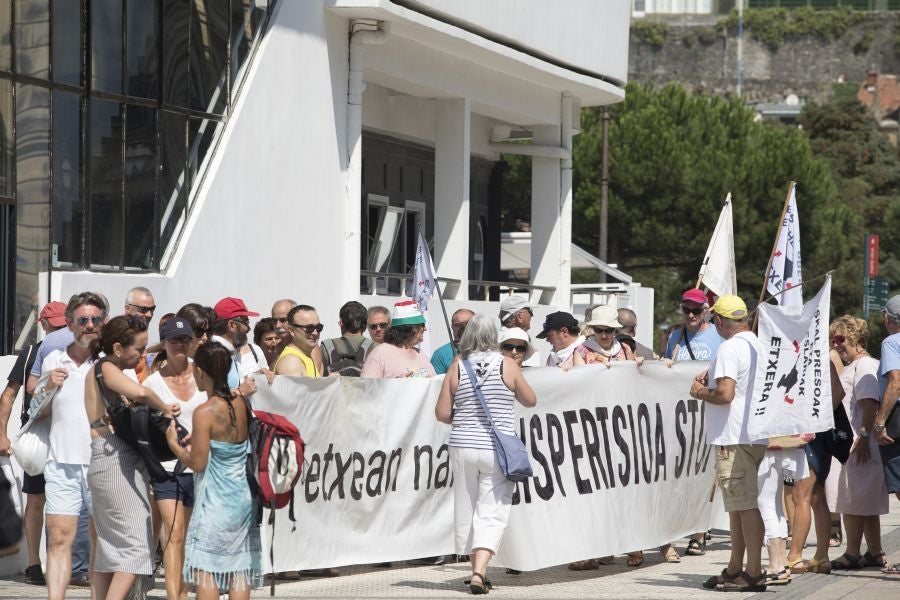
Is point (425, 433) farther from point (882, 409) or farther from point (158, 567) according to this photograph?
point (882, 409)

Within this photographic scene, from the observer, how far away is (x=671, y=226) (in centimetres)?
4838

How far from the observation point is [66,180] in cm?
1348

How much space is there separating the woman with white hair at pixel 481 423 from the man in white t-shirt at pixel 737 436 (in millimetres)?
1206

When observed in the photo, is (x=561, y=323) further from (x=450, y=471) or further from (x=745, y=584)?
(x=745, y=584)

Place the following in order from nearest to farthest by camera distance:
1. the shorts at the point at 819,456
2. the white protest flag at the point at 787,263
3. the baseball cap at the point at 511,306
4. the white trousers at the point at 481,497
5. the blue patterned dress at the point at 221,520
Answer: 1. the blue patterned dress at the point at 221,520
2. the white trousers at the point at 481,497
3. the shorts at the point at 819,456
4. the baseball cap at the point at 511,306
5. the white protest flag at the point at 787,263

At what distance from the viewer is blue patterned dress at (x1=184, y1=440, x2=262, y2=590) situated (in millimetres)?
7668

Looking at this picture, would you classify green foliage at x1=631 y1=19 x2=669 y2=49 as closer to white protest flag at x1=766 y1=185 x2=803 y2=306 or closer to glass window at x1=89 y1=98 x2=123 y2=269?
glass window at x1=89 y1=98 x2=123 y2=269

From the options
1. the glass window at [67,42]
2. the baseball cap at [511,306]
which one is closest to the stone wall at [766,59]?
the glass window at [67,42]

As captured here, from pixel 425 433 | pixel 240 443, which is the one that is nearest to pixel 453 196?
pixel 425 433

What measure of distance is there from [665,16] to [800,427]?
107551 millimetres

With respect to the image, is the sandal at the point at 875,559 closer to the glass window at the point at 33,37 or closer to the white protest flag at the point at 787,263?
the white protest flag at the point at 787,263

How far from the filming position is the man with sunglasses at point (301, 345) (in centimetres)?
1059

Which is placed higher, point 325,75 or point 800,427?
→ point 325,75

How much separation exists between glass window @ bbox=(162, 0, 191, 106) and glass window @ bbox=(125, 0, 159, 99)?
0.49 feet
